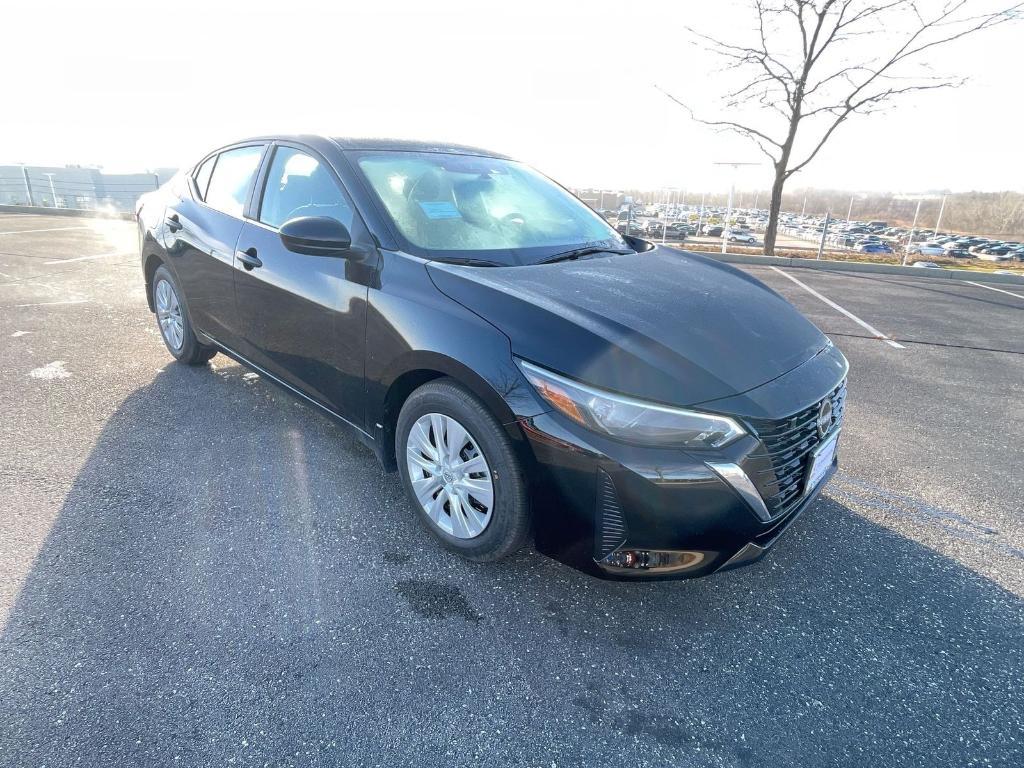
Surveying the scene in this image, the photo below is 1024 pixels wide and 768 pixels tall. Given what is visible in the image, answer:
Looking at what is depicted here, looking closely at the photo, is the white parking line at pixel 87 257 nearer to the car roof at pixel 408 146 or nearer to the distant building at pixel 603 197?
the car roof at pixel 408 146

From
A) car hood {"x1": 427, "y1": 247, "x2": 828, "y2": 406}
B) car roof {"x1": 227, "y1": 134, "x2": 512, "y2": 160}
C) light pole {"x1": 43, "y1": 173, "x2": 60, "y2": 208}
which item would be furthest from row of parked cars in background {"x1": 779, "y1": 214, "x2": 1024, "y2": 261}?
light pole {"x1": 43, "y1": 173, "x2": 60, "y2": 208}

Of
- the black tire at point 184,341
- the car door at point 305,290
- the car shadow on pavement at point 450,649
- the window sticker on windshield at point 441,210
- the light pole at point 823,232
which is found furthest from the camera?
the light pole at point 823,232

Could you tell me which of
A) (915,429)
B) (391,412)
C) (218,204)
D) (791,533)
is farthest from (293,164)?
(915,429)

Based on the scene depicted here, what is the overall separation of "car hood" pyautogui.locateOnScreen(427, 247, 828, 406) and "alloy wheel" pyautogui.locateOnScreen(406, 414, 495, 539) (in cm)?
46

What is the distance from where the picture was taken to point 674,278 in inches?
110

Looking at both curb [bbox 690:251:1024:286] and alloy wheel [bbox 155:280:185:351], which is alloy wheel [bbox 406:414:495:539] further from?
curb [bbox 690:251:1024:286]

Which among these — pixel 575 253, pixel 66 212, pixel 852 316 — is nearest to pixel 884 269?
pixel 852 316

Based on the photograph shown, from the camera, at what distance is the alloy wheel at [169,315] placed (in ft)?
13.8

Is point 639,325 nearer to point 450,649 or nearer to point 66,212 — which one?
point 450,649

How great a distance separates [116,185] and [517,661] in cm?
1844

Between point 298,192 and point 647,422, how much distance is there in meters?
2.18

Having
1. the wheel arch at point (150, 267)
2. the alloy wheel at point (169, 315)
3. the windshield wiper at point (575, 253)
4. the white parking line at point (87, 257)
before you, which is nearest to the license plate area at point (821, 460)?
the windshield wiper at point (575, 253)

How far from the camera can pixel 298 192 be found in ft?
9.96

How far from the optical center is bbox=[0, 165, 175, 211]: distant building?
1576cm
